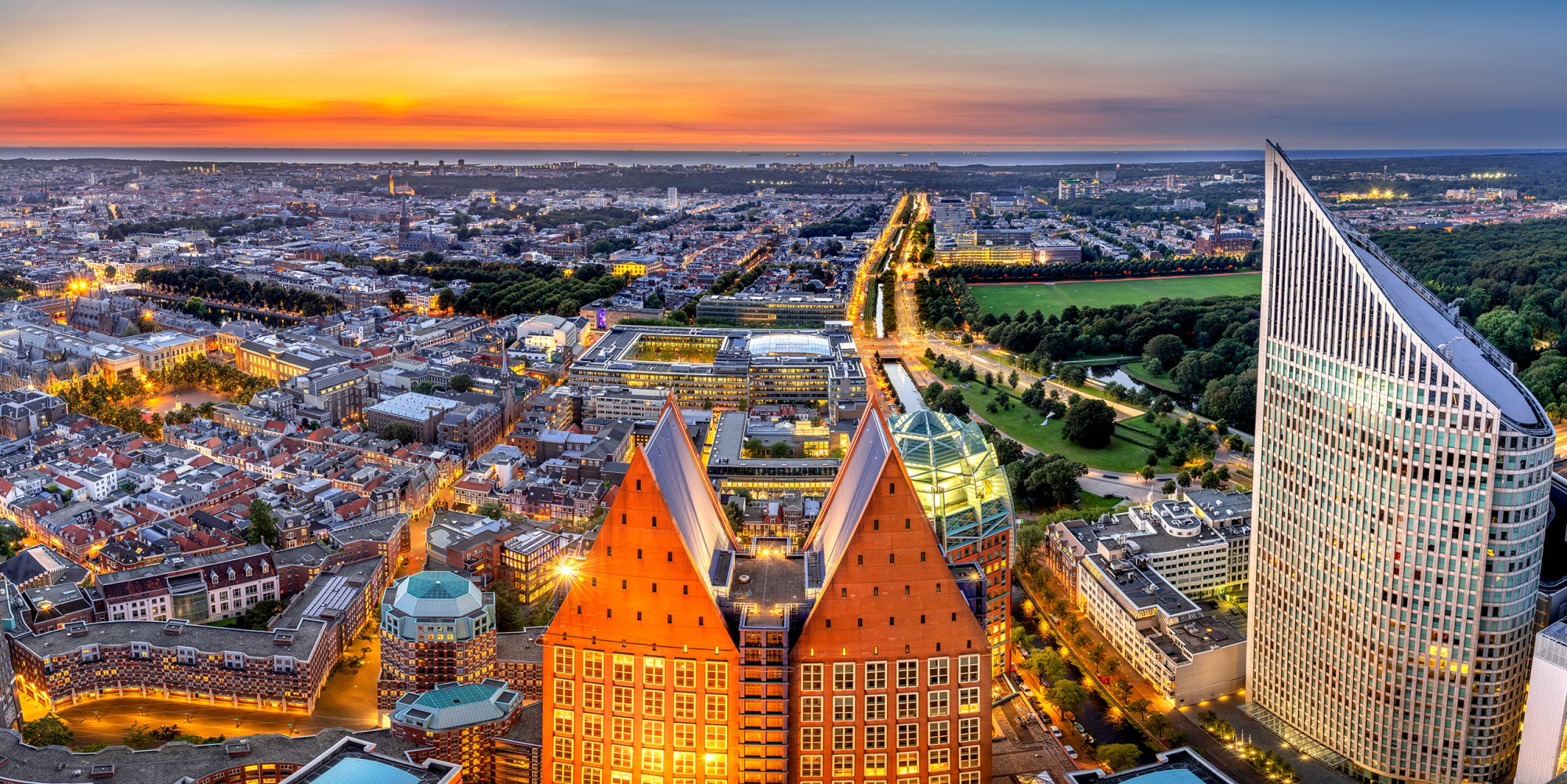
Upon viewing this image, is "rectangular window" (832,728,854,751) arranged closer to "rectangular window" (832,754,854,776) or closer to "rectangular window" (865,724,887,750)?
"rectangular window" (832,754,854,776)

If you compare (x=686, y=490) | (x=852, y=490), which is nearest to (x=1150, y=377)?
(x=852, y=490)

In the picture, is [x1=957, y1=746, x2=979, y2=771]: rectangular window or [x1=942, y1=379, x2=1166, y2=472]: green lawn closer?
[x1=957, y1=746, x2=979, y2=771]: rectangular window

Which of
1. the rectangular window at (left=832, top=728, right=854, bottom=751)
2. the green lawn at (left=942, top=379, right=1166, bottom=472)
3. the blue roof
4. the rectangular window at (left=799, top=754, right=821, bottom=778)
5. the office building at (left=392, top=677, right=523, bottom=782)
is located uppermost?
the rectangular window at (left=832, top=728, right=854, bottom=751)

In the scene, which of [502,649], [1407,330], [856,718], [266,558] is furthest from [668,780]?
[266,558]

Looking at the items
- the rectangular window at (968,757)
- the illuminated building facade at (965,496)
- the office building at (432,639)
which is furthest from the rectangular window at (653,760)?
the illuminated building facade at (965,496)

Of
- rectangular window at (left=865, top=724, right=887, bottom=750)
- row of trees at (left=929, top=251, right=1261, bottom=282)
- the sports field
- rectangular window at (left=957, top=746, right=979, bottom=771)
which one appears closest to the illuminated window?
rectangular window at (left=865, top=724, right=887, bottom=750)

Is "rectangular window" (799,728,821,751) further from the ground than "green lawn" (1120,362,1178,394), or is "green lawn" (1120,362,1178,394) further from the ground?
"rectangular window" (799,728,821,751)
